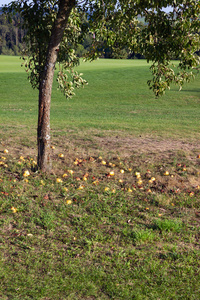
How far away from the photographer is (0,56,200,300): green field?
3959 mm

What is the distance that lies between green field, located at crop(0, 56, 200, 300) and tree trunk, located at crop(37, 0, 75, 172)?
447 mm

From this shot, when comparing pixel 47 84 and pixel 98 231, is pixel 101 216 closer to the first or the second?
pixel 98 231

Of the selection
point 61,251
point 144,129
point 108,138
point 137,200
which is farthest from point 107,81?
point 61,251

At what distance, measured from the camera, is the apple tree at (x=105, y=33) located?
6.05 meters

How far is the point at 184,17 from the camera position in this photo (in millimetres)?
6090

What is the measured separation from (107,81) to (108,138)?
20.0 metres

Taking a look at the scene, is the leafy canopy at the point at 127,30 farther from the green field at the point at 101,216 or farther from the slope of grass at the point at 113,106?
the slope of grass at the point at 113,106

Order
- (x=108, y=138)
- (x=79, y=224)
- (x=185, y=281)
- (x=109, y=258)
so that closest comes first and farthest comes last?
1. (x=185, y=281)
2. (x=109, y=258)
3. (x=79, y=224)
4. (x=108, y=138)

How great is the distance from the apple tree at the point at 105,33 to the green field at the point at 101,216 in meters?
1.12

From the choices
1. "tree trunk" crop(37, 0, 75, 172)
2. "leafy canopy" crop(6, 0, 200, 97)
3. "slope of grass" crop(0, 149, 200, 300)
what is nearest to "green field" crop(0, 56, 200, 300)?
"slope of grass" crop(0, 149, 200, 300)

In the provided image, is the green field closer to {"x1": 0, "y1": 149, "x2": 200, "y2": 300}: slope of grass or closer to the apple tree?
{"x1": 0, "y1": 149, "x2": 200, "y2": 300}: slope of grass

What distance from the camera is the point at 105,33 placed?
6430 mm

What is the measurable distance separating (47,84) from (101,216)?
113 inches

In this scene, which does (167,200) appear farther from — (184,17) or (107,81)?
(107,81)
